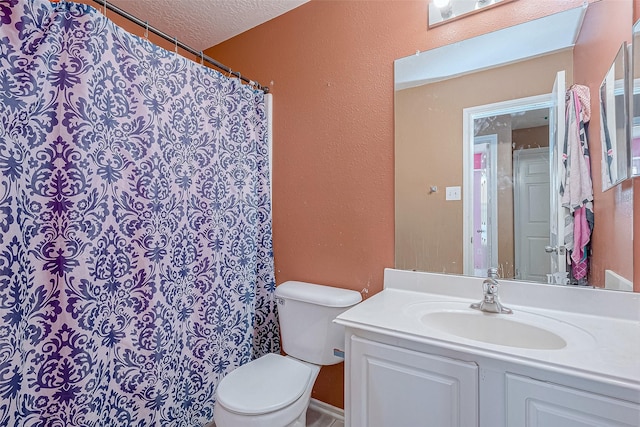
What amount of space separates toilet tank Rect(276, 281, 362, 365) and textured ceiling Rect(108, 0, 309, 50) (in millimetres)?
1657

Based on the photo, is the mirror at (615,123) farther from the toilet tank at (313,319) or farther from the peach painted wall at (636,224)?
the toilet tank at (313,319)

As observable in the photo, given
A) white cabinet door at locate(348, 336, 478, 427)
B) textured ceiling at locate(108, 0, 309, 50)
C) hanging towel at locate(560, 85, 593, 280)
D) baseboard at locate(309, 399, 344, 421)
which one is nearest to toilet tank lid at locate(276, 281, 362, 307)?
white cabinet door at locate(348, 336, 478, 427)

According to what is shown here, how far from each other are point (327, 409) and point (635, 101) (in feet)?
6.30

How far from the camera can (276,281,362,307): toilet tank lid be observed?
4.77ft

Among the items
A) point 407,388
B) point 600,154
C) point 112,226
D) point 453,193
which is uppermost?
A: point 600,154

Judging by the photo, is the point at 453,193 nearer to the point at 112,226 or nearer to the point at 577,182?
the point at 577,182

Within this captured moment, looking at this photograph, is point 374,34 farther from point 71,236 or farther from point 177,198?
point 71,236

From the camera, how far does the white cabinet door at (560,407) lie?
0.70 m

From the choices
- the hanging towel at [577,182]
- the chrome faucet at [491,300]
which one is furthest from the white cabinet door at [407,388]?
the hanging towel at [577,182]

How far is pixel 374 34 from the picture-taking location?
152 cm

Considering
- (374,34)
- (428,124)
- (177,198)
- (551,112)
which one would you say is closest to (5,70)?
(177,198)

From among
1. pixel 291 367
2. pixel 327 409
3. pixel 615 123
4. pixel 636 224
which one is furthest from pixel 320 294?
pixel 615 123

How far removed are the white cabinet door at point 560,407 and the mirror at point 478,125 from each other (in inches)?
20.7

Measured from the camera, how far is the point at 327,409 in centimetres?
170
